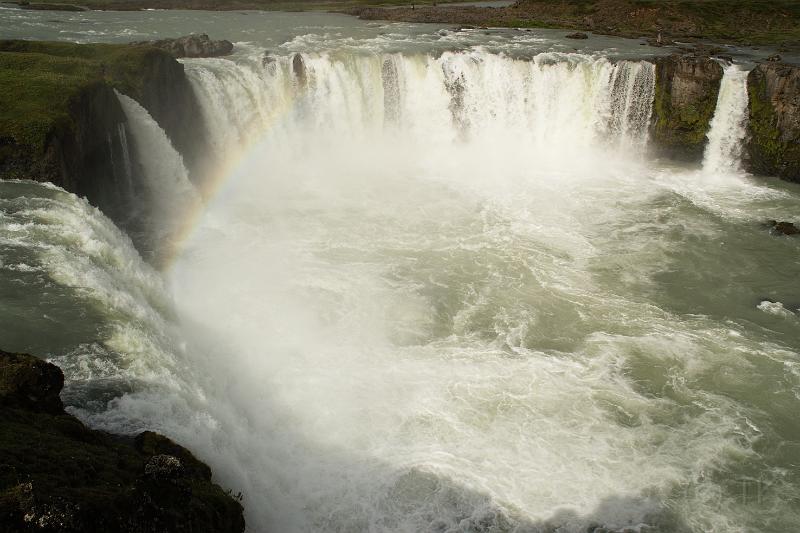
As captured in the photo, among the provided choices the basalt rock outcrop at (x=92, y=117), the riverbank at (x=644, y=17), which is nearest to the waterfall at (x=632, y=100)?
the riverbank at (x=644, y=17)

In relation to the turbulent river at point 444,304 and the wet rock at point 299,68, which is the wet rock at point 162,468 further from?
the wet rock at point 299,68

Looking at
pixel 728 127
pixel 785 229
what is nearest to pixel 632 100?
pixel 728 127

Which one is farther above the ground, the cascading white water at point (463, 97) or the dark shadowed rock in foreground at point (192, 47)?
the dark shadowed rock in foreground at point (192, 47)

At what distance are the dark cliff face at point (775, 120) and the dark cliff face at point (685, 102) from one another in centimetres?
179

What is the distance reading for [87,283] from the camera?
11125mm

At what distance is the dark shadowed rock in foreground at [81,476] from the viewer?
5.45 meters

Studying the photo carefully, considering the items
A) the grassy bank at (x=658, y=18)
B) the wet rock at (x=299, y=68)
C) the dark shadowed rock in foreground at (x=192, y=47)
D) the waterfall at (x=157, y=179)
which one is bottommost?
the waterfall at (x=157, y=179)

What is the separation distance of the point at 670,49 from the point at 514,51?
10.0 meters

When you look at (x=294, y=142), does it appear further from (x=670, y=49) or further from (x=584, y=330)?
(x=670, y=49)

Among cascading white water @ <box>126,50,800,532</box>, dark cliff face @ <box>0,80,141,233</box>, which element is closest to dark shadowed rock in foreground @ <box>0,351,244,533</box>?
cascading white water @ <box>126,50,800,532</box>

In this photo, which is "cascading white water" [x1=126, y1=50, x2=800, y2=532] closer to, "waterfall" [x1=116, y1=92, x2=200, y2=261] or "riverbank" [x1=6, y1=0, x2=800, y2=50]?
"waterfall" [x1=116, y1=92, x2=200, y2=261]

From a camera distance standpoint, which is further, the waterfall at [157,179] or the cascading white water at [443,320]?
the waterfall at [157,179]

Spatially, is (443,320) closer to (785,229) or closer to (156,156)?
(156,156)

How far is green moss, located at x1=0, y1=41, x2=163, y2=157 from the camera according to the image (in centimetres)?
1529
